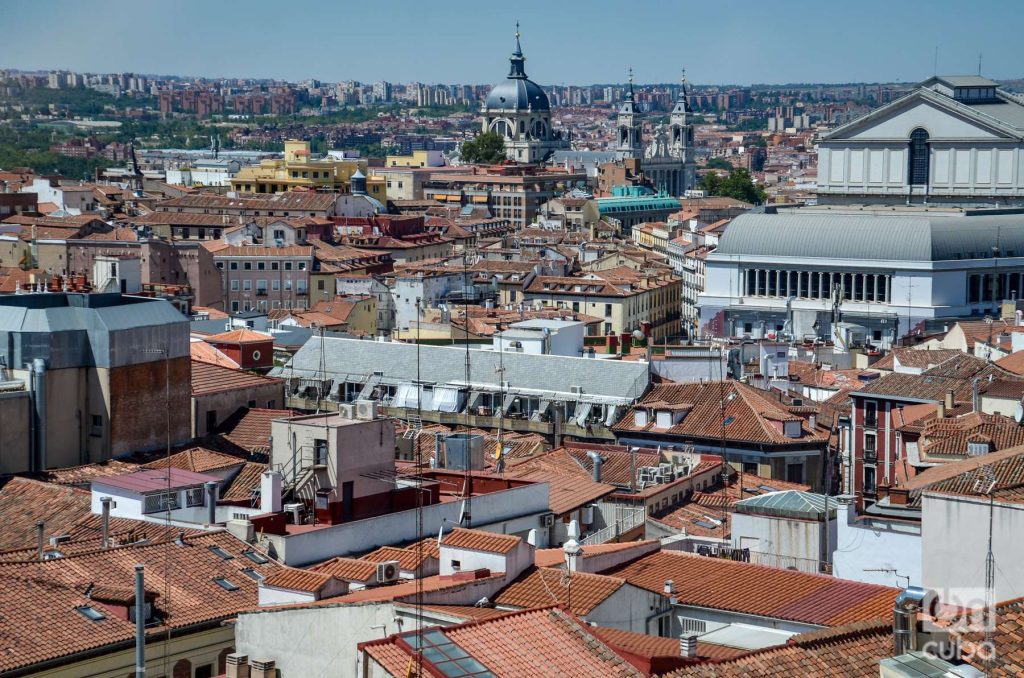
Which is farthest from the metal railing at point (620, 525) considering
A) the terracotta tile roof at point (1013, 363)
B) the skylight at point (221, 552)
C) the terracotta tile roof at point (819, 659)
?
the terracotta tile roof at point (1013, 363)

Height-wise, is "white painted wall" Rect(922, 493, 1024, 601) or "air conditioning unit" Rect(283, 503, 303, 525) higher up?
"white painted wall" Rect(922, 493, 1024, 601)

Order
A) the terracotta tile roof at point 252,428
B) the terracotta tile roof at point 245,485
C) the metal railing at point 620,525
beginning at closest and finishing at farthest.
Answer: the metal railing at point 620,525 → the terracotta tile roof at point 245,485 → the terracotta tile roof at point 252,428

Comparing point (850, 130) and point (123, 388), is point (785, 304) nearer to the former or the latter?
point (850, 130)

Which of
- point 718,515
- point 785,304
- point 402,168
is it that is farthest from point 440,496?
point 402,168

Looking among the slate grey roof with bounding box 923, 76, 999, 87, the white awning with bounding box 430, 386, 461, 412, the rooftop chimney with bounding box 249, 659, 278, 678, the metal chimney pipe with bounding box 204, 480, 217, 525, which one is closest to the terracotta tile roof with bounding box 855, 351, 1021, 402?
the white awning with bounding box 430, 386, 461, 412

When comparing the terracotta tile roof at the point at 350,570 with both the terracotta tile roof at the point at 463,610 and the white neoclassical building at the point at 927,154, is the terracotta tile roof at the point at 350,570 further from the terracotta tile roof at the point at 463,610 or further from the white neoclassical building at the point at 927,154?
the white neoclassical building at the point at 927,154

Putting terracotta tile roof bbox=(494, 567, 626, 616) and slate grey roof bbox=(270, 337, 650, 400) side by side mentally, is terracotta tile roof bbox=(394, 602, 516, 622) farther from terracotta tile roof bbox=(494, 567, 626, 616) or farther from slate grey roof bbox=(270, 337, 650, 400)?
slate grey roof bbox=(270, 337, 650, 400)
